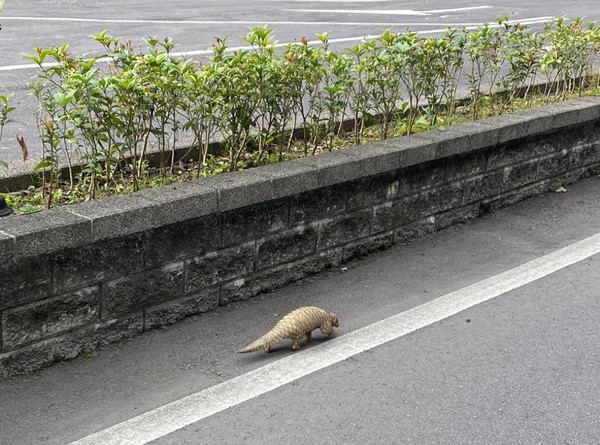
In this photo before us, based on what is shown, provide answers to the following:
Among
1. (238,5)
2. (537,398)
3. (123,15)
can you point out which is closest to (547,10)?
(238,5)

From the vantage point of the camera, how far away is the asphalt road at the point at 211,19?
44.1 feet

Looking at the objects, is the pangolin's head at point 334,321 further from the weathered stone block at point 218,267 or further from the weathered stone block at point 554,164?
the weathered stone block at point 554,164

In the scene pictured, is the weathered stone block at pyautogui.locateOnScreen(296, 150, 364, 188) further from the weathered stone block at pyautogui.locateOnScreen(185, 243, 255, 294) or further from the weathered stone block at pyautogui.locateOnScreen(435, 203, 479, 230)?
the weathered stone block at pyautogui.locateOnScreen(435, 203, 479, 230)

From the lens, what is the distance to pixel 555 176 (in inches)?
313

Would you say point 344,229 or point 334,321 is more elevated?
point 344,229

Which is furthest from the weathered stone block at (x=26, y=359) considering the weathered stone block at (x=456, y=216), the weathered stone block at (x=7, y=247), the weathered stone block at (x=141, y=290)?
the weathered stone block at (x=456, y=216)

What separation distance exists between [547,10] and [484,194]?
1696cm

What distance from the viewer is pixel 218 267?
529 cm

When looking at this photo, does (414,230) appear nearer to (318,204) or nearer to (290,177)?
(318,204)

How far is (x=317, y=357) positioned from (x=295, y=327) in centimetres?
21

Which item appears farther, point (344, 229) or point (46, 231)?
point (344, 229)

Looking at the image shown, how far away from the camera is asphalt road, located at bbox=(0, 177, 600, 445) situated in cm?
421

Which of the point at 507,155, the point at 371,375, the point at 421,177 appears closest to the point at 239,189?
Result: the point at 371,375

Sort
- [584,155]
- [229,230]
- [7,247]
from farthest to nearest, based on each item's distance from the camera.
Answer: [584,155], [229,230], [7,247]
